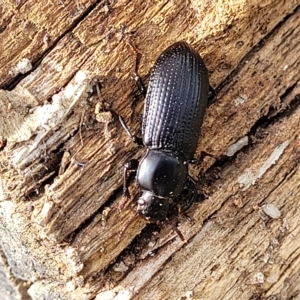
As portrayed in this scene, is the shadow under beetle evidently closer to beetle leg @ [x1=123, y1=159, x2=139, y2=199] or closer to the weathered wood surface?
beetle leg @ [x1=123, y1=159, x2=139, y2=199]

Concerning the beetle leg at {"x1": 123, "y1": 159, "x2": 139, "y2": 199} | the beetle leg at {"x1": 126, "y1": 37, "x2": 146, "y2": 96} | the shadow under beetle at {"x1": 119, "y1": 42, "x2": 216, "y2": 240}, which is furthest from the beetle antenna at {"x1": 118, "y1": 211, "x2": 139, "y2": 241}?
the beetle leg at {"x1": 126, "y1": 37, "x2": 146, "y2": 96}

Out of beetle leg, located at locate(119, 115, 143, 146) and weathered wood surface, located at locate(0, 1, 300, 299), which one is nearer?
weathered wood surface, located at locate(0, 1, 300, 299)

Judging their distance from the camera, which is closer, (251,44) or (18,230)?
(18,230)

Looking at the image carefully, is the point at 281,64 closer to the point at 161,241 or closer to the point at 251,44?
the point at 251,44

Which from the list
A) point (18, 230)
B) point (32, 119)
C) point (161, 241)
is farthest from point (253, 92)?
point (18, 230)

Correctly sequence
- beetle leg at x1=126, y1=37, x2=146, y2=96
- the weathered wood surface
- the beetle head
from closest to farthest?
1. the weathered wood surface
2. beetle leg at x1=126, y1=37, x2=146, y2=96
3. the beetle head

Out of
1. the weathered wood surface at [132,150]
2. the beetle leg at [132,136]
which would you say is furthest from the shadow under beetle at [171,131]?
the weathered wood surface at [132,150]

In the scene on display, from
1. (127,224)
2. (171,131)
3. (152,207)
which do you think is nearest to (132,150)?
(171,131)

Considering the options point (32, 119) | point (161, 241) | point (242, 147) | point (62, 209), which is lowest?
point (161, 241)
